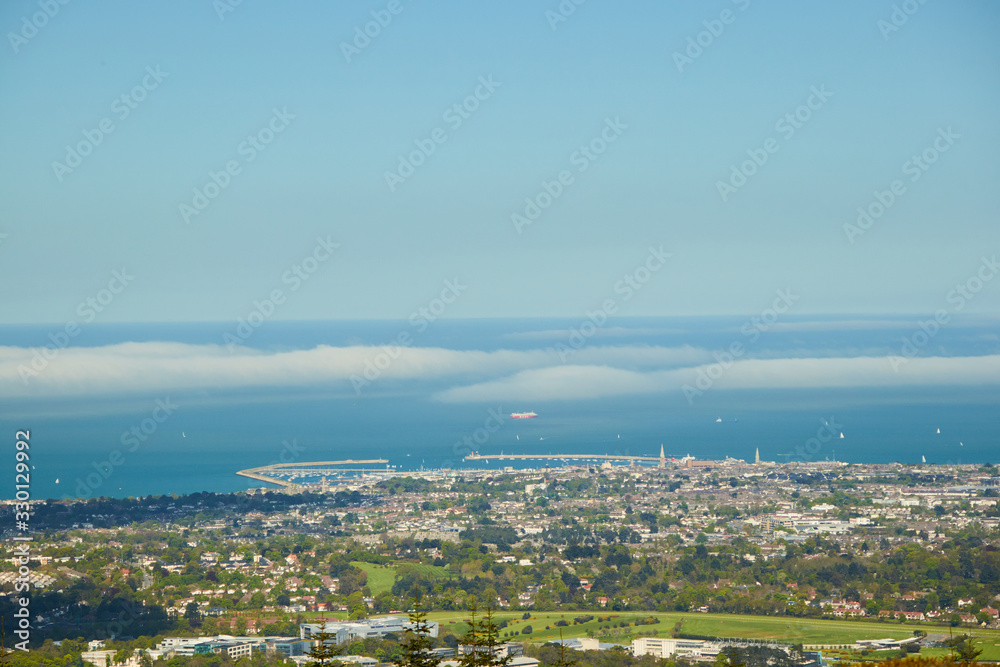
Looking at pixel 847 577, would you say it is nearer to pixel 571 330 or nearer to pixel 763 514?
pixel 763 514

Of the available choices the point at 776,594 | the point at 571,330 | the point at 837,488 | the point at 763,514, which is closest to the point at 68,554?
the point at 776,594

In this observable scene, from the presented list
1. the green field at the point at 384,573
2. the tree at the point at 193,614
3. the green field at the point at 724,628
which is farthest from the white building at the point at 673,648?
the tree at the point at 193,614

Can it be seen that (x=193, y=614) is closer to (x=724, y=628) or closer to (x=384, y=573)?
(x=384, y=573)

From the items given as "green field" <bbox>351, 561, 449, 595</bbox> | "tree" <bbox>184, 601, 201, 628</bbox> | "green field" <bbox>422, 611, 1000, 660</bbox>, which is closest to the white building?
"green field" <bbox>422, 611, 1000, 660</bbox>

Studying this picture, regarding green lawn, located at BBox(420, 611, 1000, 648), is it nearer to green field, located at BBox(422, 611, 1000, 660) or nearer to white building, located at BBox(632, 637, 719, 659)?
green field, located at BBox(422, 611, 1000, 660)

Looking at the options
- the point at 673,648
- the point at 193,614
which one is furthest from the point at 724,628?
the point at 193,614

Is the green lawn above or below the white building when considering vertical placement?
above

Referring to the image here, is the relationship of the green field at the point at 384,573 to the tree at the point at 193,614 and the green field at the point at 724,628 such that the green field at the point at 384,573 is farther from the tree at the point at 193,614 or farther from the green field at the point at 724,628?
the tree at the point at 193,614

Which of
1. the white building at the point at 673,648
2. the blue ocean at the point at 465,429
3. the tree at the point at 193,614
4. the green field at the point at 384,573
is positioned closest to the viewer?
the white building at the point at 673,648
